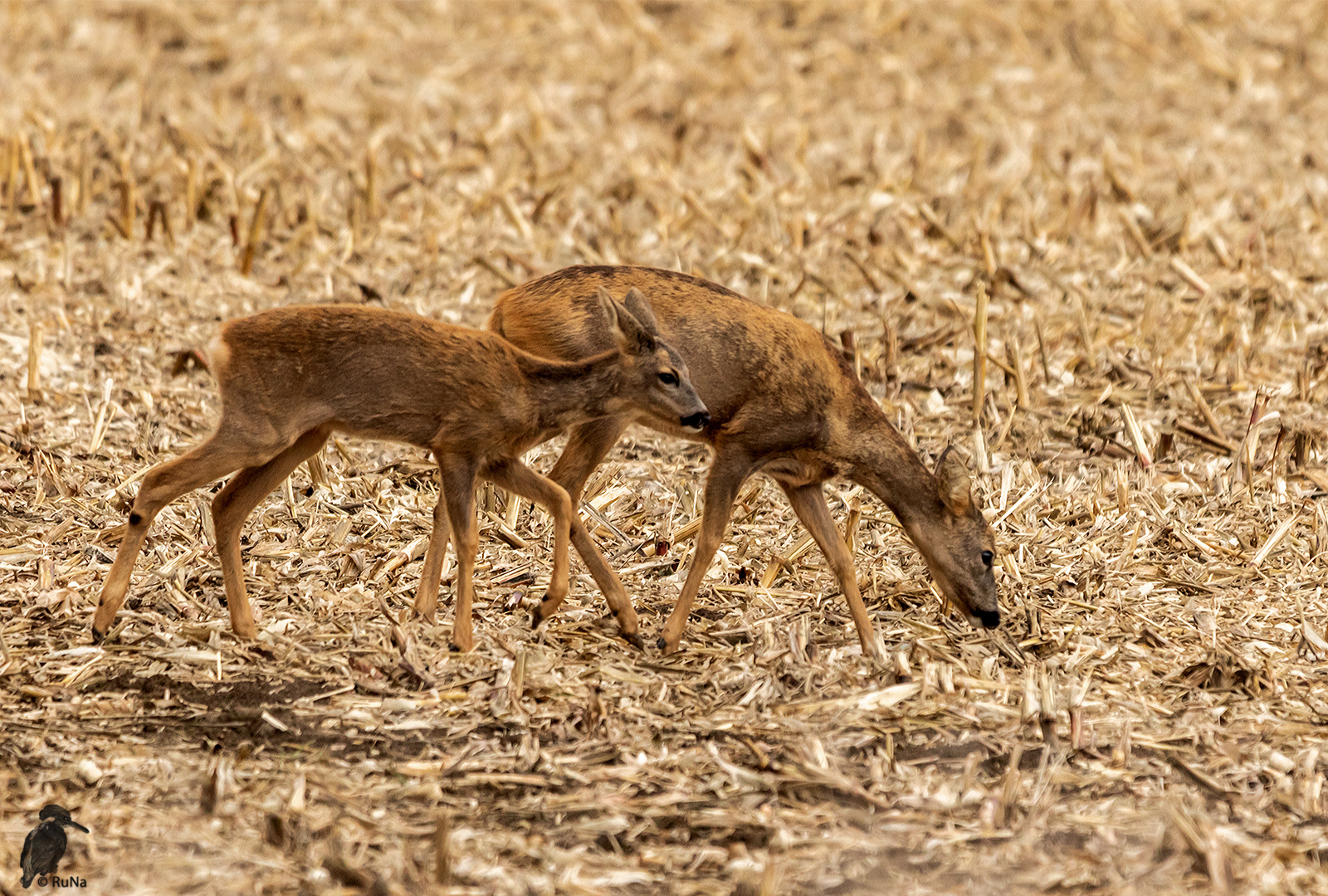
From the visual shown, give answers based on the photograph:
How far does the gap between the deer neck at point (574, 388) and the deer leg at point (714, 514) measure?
0.54m

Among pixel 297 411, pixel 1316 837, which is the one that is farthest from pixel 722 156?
pixel 1316 837

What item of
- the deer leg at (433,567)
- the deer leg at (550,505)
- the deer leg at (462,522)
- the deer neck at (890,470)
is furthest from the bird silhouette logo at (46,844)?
the deer neck at (890,470)

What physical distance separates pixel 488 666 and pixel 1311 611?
3612 mm

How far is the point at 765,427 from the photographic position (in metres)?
7.18

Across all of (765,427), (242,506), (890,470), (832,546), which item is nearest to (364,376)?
(242,506)

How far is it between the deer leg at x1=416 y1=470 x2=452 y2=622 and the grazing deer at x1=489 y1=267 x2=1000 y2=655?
55 centimetres

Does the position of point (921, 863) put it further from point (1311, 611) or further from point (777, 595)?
point (1311, 611)

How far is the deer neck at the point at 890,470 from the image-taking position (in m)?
7.34

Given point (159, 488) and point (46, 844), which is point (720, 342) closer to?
point (159, 488)

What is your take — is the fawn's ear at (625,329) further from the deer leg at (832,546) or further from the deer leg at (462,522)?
the deer leg at (832,546)

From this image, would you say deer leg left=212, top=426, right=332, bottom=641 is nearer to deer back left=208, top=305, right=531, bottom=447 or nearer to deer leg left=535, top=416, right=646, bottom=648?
deer back left=208, top=305, right=531, bottom=447

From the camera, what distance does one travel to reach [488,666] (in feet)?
21.4

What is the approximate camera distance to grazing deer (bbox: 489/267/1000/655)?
7.15 meters

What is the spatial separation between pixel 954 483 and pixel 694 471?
1.91m
